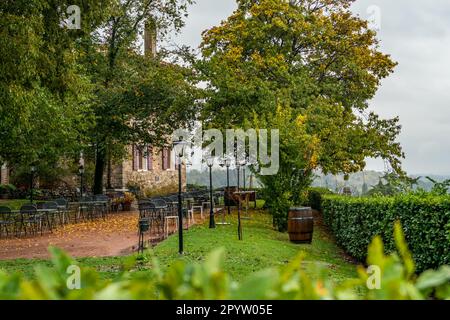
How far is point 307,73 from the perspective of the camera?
21.3 metres

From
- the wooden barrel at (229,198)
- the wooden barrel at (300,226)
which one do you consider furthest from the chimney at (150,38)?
the wooden barrel at (300,226)

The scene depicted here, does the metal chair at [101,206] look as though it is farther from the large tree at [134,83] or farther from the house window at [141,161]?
the house window at [141,161]

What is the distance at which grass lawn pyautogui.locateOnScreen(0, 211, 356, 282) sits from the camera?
8969mm

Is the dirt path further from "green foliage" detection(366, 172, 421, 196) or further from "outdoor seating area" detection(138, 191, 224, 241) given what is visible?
"green foliage" detection(366, 172, 421, 196)

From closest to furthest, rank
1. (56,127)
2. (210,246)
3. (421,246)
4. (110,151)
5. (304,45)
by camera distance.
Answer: (421,246), (210,246), (56,127), (304,45), (110,151)

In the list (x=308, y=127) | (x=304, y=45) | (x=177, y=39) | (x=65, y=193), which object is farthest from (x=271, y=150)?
(x=65, y=193)

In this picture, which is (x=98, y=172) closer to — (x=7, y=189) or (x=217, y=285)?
(x=7, y=189)

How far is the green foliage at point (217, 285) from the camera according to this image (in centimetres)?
105

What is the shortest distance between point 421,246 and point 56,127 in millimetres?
12462

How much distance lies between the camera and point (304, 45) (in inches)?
877

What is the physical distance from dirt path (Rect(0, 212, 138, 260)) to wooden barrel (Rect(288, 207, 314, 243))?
4.27 meters

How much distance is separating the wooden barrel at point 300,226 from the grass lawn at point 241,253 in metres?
0.32
